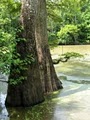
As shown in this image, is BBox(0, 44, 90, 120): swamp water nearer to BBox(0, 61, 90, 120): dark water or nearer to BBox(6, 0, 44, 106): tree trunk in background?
BBox(0, 61, 90, 120): dark water

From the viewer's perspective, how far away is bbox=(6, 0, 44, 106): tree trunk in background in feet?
23.3

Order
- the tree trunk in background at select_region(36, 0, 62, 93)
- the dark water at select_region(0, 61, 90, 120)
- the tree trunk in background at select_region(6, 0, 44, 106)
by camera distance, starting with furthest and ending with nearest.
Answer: the tree trunk in background at select_region(36, 0, 62, 93), the tree trunk in background at select_region(6, 0, 44, 106), the dark water at select_region(0, 61, 90, 120)

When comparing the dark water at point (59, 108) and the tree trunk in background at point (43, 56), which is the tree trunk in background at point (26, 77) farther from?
the tree trunk in background at point (43, 56)

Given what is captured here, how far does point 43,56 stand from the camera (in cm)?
876

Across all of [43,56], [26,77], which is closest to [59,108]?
[26,77]

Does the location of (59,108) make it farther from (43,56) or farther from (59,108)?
(43,56)

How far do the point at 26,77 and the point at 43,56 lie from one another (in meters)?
1.81

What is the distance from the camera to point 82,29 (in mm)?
31703

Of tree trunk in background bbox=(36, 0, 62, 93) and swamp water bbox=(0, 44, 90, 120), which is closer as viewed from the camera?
swamp water bbox=(0, 44, 90, 120)

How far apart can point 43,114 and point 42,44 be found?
2.82 metres

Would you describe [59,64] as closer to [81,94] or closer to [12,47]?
[81,94]

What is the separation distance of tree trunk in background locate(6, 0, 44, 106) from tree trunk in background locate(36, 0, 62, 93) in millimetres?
1083

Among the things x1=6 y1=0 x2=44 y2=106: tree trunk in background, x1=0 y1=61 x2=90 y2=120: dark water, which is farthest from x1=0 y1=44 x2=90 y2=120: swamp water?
x1=6 y1=0 x2=44 y2=106: tree trunk in background

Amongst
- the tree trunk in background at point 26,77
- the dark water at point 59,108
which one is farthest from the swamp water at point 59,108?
the tree trunk in background at point 26,77
